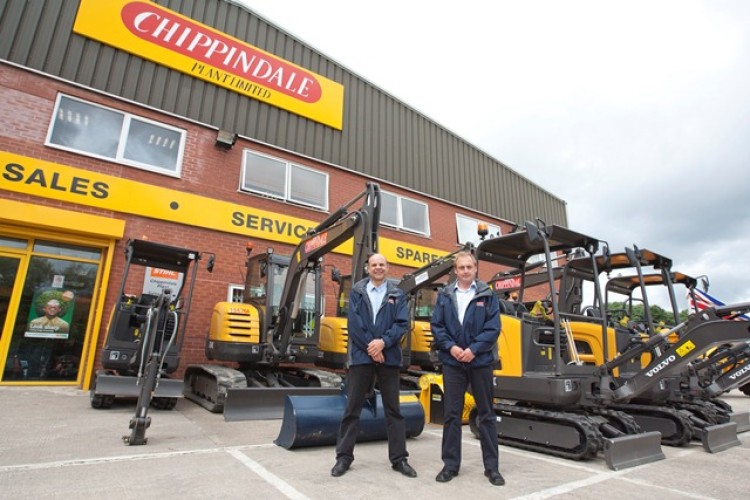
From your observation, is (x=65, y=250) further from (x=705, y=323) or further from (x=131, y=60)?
(x=705, y=323)

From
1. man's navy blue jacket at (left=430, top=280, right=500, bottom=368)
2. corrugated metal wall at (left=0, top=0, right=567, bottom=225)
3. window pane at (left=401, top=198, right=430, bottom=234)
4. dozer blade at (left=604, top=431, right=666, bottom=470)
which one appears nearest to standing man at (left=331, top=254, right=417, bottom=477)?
man's navy blue jacket at (left=430, top=280, right=500, bottom=368)

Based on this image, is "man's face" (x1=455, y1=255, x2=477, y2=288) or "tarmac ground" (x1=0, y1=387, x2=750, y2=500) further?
"man's face" (x1=455, y1=255, x2=477, y2=288)

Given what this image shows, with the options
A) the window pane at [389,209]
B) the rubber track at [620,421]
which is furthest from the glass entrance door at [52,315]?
the rubber track at [620,421]

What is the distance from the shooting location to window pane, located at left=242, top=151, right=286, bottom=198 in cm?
1052

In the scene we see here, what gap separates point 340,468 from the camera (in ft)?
11.5

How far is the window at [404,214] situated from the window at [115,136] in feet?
18.6

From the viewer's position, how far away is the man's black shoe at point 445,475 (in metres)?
3.43

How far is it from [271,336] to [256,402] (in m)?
1.49

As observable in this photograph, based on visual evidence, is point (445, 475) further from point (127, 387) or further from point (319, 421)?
point (127, 387)

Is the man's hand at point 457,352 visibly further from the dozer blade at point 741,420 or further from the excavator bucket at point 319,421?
the dozer blade at point 741,420

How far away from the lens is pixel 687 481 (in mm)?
3727

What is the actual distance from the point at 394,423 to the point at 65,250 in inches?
304

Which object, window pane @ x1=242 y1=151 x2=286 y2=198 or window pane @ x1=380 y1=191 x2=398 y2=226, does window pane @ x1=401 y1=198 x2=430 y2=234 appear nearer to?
window pane @ x1=380 y1=191 x2=398 y2=226

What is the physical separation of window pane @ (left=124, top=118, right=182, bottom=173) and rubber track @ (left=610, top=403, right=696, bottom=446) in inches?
378
